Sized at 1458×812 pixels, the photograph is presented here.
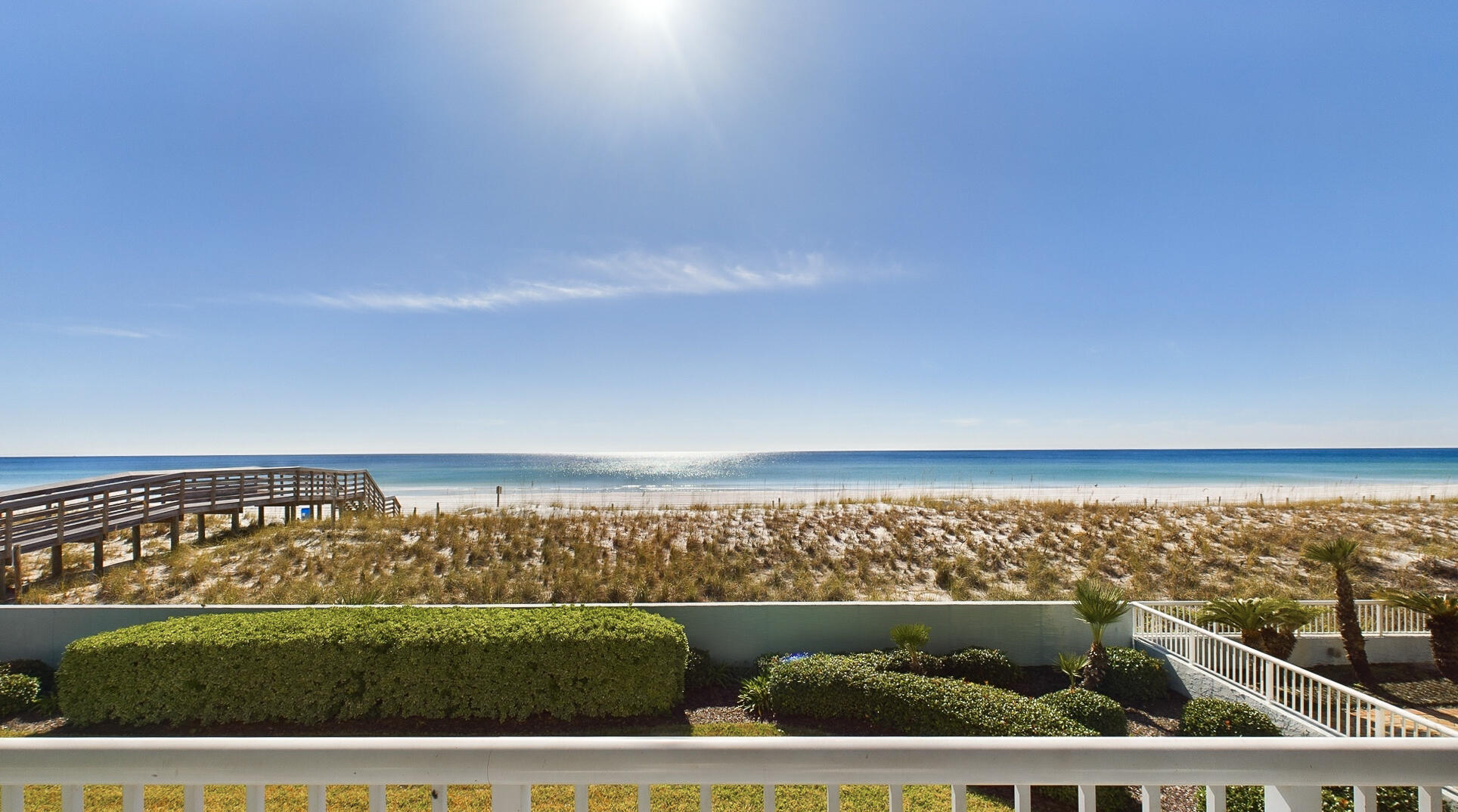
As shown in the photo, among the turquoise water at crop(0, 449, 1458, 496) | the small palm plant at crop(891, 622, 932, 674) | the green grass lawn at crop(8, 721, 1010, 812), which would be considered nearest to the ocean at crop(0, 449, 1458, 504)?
the turquoise water at crop(0, 449, 1458, 496)

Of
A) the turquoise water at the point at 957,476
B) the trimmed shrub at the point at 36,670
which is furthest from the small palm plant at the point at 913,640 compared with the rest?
the turquoise water at the point at 957,476

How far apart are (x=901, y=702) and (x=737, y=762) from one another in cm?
645

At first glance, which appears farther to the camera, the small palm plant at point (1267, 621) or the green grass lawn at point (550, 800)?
the small palm plant at point (1267, 621)

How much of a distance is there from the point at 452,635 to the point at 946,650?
687 cm

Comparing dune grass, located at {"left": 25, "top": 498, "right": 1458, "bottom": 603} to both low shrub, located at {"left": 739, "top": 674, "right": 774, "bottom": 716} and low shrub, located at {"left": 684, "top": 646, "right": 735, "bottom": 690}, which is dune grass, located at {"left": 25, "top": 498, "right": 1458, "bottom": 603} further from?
low shrub, located at {"left": 739, "top": 674, "right": 774, "bottom": 716}

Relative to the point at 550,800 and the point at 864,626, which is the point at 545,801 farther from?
the point at 864,626

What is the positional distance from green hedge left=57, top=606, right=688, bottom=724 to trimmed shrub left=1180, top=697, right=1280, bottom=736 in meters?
6.08

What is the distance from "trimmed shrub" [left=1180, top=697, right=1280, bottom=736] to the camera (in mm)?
6609

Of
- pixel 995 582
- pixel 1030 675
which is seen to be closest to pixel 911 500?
pixel 995 582

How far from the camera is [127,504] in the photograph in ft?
45.0

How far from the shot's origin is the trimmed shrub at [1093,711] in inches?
274

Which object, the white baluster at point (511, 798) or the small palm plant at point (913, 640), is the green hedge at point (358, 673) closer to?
the small palm plant at point (913, 640)

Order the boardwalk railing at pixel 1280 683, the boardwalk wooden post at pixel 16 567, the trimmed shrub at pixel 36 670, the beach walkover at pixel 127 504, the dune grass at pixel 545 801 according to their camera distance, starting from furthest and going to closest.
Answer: the beach walkover at pixel 127 504 → the boardwalk wooden post at pixel 16 567 → the trimmed shrub at pixel 36 670 → the boardwalk railing at pixel 1280 683 → the dune grass at pixel 545 801

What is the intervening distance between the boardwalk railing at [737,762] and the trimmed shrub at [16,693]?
30.8 ft
